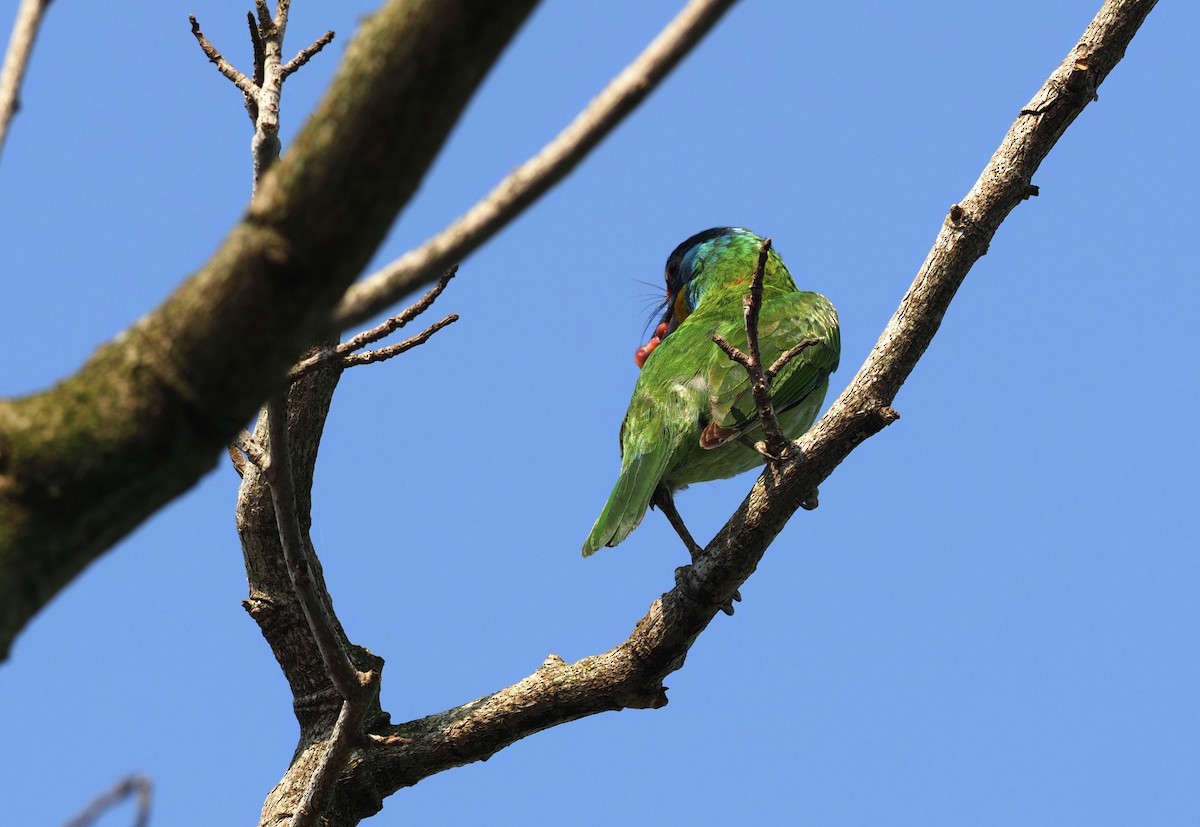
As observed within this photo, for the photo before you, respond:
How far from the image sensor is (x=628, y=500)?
220 inches

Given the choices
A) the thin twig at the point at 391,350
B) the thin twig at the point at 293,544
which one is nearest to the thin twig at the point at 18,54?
the thin twig at the point at 293,544

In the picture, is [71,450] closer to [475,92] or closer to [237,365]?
[237,365]

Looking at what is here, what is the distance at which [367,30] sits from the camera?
1.62 metres

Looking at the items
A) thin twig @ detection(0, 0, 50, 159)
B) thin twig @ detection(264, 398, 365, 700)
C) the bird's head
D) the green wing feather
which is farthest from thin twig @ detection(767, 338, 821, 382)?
the bird's head

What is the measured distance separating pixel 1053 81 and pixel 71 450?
3.55 metres

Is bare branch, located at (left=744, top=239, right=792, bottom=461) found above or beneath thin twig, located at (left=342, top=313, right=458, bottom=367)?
beneath

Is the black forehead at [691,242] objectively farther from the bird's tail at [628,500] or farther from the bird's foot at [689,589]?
the bird's foot at [689,589]

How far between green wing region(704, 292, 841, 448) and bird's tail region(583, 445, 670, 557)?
1.11 feet

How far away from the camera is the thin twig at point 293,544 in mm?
3023

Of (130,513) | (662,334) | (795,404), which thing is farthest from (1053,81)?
(662,334)

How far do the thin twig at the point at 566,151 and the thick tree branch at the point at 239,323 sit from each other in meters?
0.08

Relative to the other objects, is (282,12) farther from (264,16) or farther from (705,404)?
(705,404)

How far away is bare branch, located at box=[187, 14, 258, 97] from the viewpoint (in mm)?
3768

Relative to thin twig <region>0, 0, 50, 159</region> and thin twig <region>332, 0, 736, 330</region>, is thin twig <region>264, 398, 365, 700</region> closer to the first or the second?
thin twig <region>0, 0, 50, 159</region>
